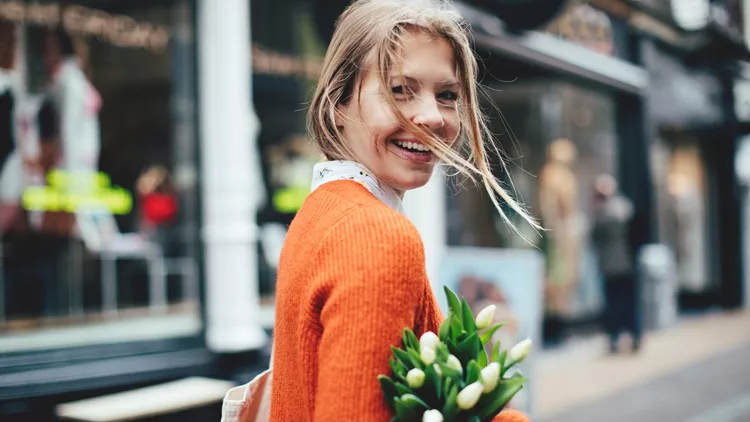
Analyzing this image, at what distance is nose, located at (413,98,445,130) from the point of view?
4.07 ft

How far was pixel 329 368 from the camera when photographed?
1.02m

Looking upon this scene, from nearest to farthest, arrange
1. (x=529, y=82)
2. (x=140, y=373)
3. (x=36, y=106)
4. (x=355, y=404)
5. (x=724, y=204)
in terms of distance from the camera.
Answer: (x=355, y=404) < (x=140, y=373) < (x=36, y=106) < (x=529, y=82) < (x=724, y=204)

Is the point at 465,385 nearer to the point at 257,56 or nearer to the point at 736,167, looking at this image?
the point at 257,56

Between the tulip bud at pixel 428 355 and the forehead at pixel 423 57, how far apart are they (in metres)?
0.46

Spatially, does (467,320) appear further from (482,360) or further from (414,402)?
(414,402)

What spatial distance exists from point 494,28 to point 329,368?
6490 millimetres

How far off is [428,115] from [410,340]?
40 centimetres

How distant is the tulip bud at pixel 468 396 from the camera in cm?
107

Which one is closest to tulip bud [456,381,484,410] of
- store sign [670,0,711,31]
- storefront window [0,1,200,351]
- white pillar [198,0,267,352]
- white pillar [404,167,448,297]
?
white pillar [198,0,267,352]

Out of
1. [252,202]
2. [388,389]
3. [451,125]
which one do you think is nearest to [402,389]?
[388,389]

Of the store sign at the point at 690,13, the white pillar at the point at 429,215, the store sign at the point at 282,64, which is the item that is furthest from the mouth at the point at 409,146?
the store sign at the point at 690,13

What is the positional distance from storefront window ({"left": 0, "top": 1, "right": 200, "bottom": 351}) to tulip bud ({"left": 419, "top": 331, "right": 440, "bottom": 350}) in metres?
4.53

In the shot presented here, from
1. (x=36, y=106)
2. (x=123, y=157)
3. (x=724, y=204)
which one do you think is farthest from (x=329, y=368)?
(x=724, y=204)

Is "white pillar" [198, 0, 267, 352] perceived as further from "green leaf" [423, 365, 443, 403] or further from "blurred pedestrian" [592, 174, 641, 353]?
"blurred pedestrian" [592, 174, 641, 353]
